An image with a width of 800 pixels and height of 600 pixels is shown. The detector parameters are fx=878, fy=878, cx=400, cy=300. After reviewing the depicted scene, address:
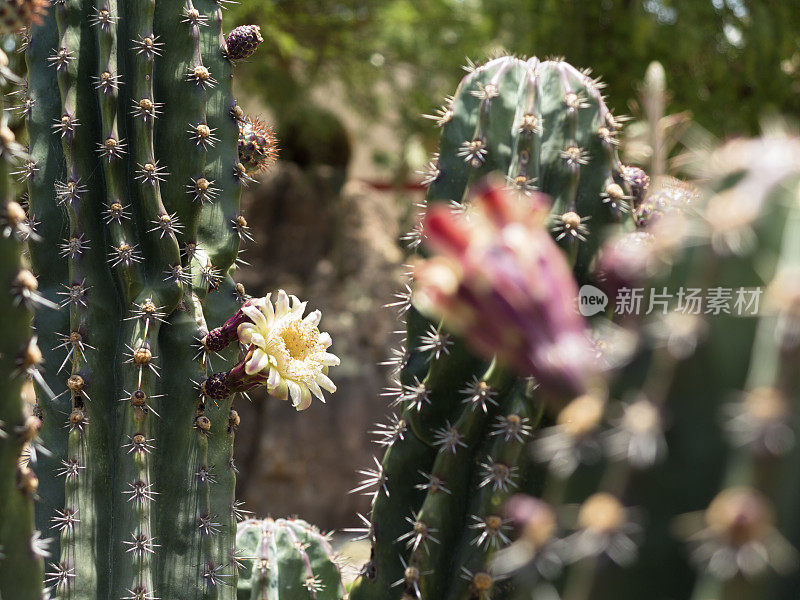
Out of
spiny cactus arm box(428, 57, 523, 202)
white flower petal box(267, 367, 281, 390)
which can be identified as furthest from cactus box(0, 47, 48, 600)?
spiny cactus arm box(428, 57, 523, 202)

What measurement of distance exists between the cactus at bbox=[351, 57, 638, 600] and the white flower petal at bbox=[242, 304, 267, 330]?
28 cm

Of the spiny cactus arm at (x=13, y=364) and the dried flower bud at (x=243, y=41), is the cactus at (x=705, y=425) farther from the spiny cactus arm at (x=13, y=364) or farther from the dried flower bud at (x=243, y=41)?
the dried flower bud at (x=243, y=41)

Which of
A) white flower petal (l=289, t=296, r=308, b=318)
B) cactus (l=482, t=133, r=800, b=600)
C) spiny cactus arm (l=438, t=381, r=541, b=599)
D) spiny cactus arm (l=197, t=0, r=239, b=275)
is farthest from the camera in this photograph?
spiny cactus arm (l=197, t=0, r=239, b=275)

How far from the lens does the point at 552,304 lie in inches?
35.0

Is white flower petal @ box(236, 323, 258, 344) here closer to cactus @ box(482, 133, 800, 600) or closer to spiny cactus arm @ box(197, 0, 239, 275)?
spiny cactus arm @ box(197, 0, 239, 275)

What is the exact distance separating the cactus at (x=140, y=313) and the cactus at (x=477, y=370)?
25cm

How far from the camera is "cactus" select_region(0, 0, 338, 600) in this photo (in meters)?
1.66

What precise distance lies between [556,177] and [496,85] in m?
0.25

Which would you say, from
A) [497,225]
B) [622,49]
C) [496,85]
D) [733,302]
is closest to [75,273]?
[496,85]

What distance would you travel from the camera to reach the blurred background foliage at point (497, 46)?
266 inches

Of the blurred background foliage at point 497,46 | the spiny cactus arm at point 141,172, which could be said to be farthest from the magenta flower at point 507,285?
the blurred background foliage at point 497,46

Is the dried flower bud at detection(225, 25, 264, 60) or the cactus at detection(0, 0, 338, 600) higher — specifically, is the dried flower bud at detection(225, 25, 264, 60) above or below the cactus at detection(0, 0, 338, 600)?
above

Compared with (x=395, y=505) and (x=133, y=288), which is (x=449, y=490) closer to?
(x=395, y=505)

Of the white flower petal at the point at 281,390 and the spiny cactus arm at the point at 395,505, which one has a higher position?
the white flower petal at the point at 281,390
